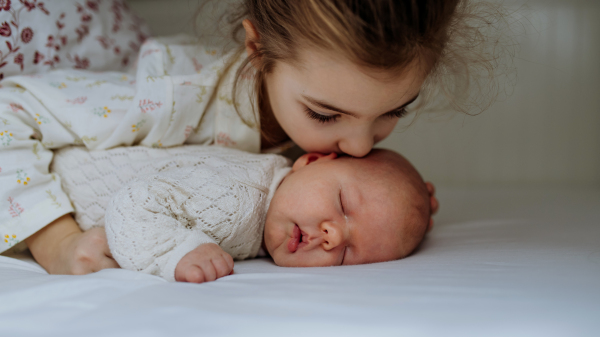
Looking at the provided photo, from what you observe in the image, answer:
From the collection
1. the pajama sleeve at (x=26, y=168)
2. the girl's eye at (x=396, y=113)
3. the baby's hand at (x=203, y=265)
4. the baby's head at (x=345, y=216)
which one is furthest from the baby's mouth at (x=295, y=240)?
the pajama sleeve at (x=26, y=168)

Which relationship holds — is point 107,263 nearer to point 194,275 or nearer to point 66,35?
point 194,275

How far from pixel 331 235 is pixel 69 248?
0.47m

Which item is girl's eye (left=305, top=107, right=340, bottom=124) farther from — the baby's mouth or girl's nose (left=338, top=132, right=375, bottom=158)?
the baby's mouth

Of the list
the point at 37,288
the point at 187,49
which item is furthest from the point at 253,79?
the point at 37,288

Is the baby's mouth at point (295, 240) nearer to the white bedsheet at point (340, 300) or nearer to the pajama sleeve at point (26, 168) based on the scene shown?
the white bedsheet at point (340, 300)

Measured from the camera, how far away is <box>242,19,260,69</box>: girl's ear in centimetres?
88

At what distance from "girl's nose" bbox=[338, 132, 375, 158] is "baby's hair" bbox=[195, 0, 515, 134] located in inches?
5.7

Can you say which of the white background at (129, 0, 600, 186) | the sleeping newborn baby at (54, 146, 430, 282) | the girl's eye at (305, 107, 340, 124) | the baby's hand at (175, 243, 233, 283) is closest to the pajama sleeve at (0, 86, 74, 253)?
the sleeping newborn baby at (54, 146, 430, 282)

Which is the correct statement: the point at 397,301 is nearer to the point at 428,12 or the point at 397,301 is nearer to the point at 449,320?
the point at 449,320

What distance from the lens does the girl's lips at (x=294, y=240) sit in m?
0.77

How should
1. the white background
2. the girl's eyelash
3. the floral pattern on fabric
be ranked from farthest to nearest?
the white background < the floral pattern on fabric < the girl's eyelash

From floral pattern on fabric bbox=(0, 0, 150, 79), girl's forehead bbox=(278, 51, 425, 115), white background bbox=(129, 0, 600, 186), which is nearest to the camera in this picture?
girl's forehead bbox=(278, 51, 425, 115)

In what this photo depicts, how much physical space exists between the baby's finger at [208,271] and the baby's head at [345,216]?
169mm

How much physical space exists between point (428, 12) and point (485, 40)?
0.87 ft
